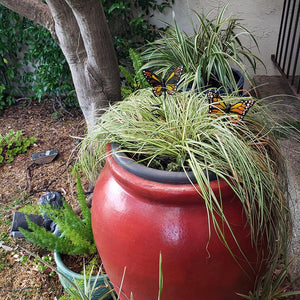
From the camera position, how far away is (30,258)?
2033 mm

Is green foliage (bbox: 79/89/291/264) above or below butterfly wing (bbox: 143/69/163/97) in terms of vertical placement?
below

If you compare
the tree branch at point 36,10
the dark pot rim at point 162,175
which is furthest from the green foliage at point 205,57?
the dark pot rim at point 162,175

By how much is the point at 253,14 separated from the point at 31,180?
2.42 meters

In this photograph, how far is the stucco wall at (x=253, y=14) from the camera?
10.0 ft

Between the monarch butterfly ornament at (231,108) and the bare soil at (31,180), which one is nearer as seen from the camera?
the monarch butterfly ornament at (231,108)

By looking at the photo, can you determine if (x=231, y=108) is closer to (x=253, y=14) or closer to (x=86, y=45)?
(x=86, y=45)

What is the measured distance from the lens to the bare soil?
6.07 feet

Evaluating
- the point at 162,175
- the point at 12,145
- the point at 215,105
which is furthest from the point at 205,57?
the point at 12,145

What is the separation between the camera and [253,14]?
3.09 metres

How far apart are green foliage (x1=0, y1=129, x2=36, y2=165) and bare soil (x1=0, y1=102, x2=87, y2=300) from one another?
0.16 ft

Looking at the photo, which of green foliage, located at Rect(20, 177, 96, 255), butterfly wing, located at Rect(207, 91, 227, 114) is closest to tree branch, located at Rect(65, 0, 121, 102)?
green foliage, located at Rect(20, 177, 96, 255)

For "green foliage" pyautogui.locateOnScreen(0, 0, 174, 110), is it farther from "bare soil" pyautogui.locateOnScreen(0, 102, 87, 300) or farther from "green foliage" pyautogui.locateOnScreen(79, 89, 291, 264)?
"green foliage" pyautogui.locateOnScreen(79, 89, 291, 264)

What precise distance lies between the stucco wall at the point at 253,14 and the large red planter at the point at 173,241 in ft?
7.61

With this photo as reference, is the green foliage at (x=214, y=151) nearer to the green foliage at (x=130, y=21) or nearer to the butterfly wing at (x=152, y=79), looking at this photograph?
the butterfly wing at (x=152, y=79)
